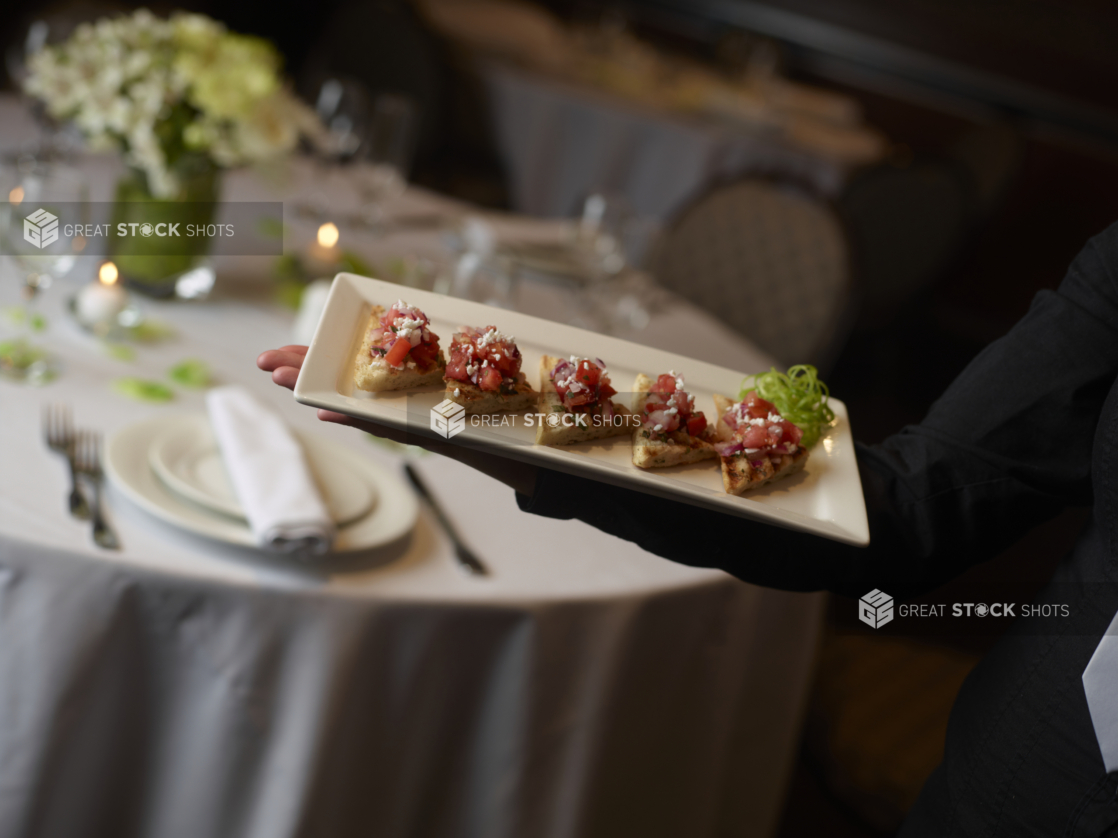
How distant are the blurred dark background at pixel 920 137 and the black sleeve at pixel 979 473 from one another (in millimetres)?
1520

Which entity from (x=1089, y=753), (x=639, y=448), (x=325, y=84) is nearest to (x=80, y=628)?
(x=639, y=448)

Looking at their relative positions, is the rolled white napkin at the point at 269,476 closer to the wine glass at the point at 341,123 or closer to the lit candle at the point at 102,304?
the lit candle at the point at 102,304

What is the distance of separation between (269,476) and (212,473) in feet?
0.34

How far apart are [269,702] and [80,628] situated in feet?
0.76

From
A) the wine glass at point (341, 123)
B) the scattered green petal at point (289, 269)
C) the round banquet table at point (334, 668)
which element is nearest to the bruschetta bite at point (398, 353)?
the round banquet table at point (334, 668)

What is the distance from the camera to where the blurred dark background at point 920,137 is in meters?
4.21

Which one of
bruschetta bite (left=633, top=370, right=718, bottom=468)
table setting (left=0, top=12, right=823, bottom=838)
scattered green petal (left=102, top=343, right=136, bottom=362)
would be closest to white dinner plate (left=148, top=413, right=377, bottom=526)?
table setting (left=0, top=12, right=823, bottom=838)

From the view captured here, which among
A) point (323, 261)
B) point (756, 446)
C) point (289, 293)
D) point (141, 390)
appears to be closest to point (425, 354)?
point (756, 446)

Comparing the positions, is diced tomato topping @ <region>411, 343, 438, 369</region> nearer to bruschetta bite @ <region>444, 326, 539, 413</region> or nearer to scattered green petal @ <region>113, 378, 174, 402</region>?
bruschetta bite @ <region>444, 326, 539, 413</region>

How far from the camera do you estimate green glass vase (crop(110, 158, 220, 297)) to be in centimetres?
165

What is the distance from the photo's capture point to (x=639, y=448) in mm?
925

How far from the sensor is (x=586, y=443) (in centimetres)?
96

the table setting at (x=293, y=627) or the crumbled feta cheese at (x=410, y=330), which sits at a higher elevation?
the crumbled feta cheese at (x=410, y=330)

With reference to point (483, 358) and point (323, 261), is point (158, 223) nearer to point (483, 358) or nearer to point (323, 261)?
point (323, 261)
